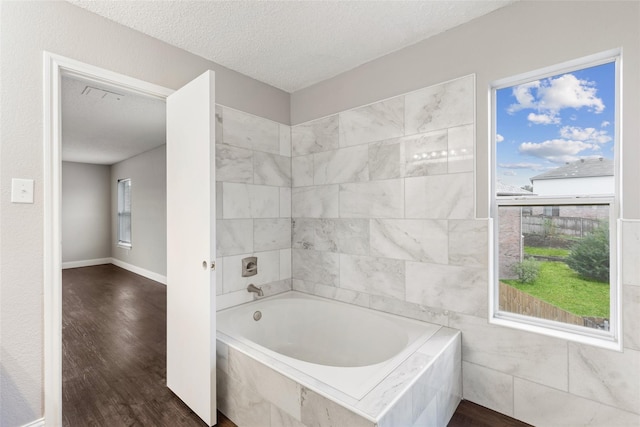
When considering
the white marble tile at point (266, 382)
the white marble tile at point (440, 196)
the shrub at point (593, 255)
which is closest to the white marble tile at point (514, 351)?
the shrub at point (593, 255)

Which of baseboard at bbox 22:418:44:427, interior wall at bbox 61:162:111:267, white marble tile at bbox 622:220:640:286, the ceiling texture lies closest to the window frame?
interior wall at bbox 61:162:111:267

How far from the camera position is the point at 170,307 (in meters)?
2.13

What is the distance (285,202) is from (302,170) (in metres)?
0.36

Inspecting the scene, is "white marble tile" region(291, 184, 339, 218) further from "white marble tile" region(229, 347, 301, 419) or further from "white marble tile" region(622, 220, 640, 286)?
"white marble tile" region(622, 220, 640, 286)

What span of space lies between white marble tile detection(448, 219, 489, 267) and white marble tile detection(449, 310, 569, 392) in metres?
0.27

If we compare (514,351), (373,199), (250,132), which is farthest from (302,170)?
(514,351)

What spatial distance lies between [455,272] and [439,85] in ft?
4.20

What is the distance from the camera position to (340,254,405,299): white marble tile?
227 cm

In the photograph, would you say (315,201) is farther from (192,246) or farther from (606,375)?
(606,375)

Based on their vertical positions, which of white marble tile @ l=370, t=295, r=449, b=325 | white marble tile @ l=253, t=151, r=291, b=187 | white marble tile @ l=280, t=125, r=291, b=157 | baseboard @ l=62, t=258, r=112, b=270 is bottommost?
baseboard @ l=62, t=258, r=112, b=270

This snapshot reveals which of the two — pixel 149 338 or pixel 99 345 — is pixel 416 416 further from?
pixel 99 345

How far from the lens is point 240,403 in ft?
5.79

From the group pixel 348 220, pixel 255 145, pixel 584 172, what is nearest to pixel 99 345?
pixel 255 145

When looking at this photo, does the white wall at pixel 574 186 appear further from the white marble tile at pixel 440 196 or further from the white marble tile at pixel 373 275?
the white marble tile at pixel 373 275
